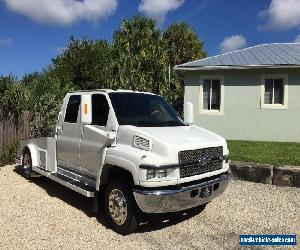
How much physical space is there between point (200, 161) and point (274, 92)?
11911mm

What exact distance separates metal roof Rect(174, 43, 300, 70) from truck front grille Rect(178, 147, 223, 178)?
1089cm

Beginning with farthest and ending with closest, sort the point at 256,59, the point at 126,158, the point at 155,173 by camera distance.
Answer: the point at 256,59, the point at 126,158, the point at 155,173

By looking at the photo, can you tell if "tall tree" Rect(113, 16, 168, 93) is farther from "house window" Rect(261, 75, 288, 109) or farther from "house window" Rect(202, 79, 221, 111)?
"house window" Rect(261, 75, 288, 109)

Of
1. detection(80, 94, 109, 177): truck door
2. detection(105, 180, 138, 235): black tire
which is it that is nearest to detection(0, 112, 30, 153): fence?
detection(80, 94, 109, 177): truck door

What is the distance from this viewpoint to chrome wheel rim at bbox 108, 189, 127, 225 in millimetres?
5848

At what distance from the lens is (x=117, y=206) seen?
234 inches

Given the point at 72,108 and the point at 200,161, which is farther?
the point at 72,108

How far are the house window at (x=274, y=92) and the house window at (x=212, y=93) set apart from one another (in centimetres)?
204

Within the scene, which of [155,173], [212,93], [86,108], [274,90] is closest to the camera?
[155,173]

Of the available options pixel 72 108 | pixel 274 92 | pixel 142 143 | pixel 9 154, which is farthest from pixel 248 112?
pixel 142 143

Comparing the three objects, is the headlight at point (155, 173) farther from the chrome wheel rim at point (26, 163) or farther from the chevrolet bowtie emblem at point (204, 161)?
the chrome wheel rim at point (26, 163)

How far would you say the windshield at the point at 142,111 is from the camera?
6457 mm

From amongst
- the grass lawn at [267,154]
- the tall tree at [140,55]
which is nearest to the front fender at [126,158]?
the grass lawn at [267,154]

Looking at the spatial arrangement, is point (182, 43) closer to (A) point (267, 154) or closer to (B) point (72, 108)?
(A) point (267, 154)
